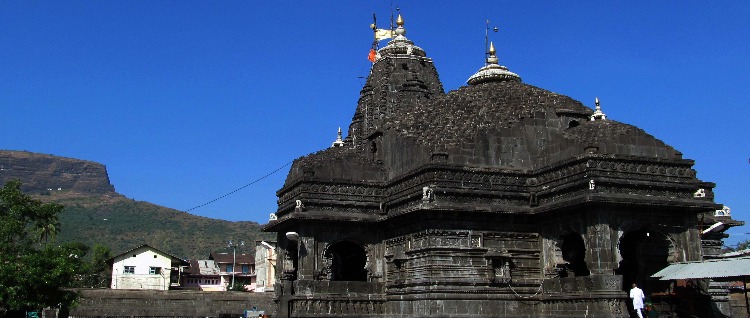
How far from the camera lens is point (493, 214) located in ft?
82.9

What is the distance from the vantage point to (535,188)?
1024 inches

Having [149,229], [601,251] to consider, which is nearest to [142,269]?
[601,251]

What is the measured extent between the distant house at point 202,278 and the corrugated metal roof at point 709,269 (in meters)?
51.9

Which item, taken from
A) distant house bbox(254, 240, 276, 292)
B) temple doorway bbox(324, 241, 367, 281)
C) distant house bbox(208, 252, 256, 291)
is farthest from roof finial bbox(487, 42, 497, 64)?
distant house bbox(208, 252, 256, 291)

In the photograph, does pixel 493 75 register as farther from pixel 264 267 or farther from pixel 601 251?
pixel 264 267

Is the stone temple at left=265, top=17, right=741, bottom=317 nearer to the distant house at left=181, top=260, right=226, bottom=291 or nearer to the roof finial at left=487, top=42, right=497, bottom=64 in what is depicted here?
the roof finial at left=487, top=42, right=497, bottom=64

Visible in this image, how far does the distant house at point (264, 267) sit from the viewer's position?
6106cm

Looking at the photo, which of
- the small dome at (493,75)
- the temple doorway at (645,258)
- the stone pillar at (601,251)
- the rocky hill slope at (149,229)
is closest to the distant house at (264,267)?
the small dome at (493,75)

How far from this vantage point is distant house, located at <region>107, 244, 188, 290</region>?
62.2m

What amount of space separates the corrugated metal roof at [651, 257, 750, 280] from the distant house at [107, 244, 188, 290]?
48075mm

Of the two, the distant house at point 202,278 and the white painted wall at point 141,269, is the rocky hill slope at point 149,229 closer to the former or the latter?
the distant house at point 202,278

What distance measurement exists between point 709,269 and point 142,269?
51.4 m

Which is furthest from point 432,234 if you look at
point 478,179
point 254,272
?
point 254,272

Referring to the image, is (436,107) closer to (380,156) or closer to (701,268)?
(380,156)
